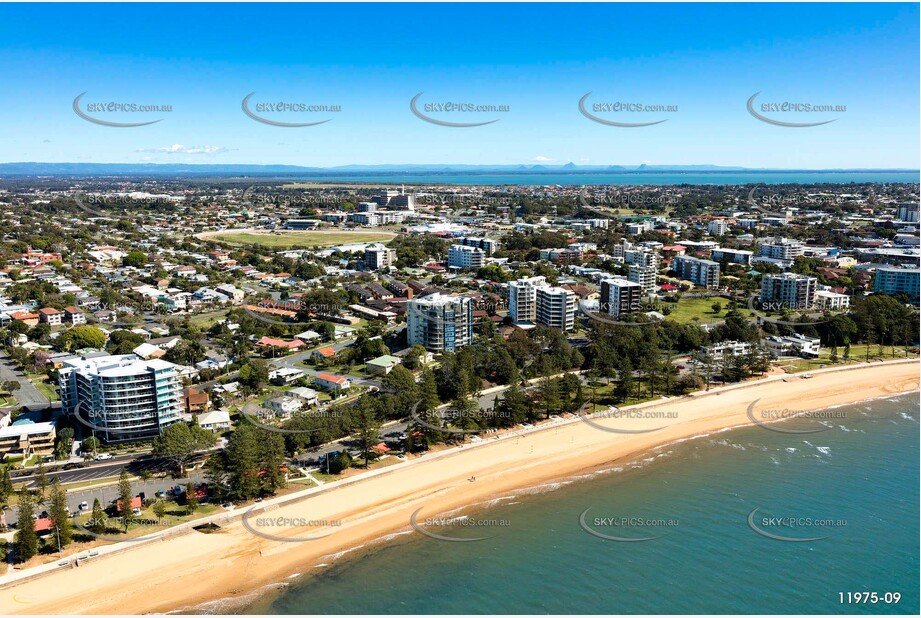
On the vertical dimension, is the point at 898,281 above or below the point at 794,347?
above

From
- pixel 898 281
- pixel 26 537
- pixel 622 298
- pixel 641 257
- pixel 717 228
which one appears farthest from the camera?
pixel 717 228

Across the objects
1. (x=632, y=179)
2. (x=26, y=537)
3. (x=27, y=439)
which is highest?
(x=632, y=179)

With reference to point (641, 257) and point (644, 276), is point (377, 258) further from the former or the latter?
point (644, 276)

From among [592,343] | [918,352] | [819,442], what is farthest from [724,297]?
[819,442]

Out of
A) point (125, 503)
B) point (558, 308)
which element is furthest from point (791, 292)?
point (125, 503)

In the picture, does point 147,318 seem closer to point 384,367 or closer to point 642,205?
point 384,367

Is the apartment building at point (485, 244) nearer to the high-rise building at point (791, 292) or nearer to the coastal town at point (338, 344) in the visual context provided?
the coastal town at point (338, 344)

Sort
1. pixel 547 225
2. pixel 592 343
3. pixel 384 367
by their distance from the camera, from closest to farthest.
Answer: pixel 384 367
pixel 592 343
pixel 547 225
